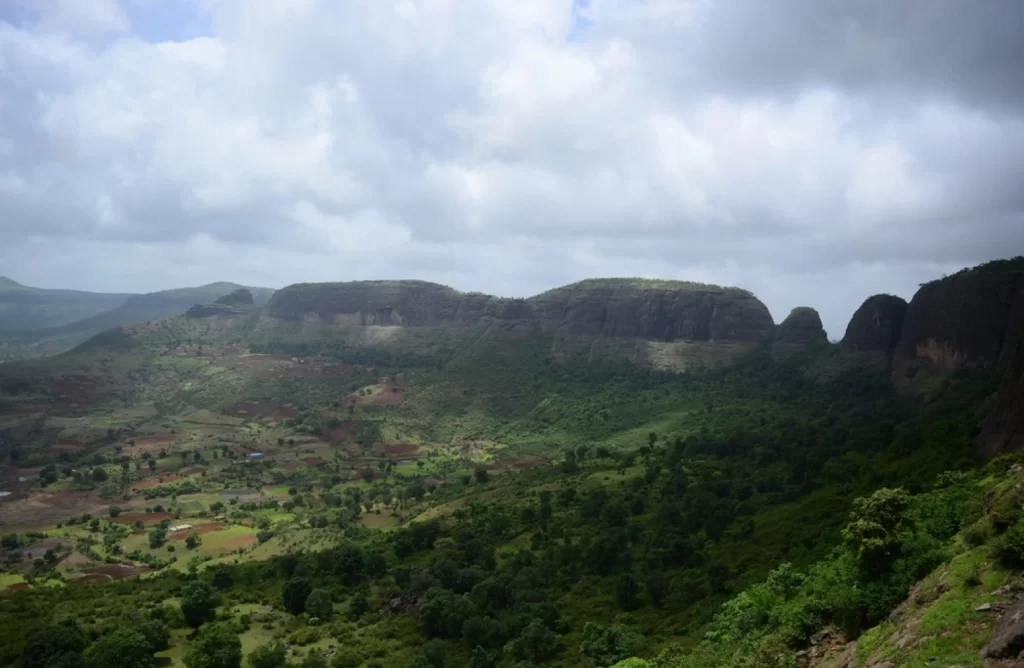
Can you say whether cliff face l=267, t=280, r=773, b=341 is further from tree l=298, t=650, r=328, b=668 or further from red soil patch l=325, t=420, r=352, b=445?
tree l=298, t=650, r=328, b=668

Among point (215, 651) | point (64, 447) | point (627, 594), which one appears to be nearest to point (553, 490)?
point (627, 594)

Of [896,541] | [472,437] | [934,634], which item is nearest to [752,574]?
[896,541]

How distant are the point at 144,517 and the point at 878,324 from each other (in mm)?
114961

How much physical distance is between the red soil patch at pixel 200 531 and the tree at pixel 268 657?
42.3 meters

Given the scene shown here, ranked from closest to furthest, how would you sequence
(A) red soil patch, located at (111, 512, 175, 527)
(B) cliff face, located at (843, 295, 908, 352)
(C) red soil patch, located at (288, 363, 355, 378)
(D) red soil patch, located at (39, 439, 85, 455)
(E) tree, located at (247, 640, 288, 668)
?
(E) tree, located at (247, 640, 288, 668) → (A) red soil patch, located at (111, 512, 175, 527) → (B) cliff face, located at (843, 295, 908, 352) → (D) red soil patch, located at (39, 439, 85, 455) → (C) red soil patch, located at (288, 363, 355, 378)

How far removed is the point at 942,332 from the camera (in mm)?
83062

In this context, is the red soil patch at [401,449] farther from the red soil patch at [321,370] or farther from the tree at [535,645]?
the tree at [535,645]

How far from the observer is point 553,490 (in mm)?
69250

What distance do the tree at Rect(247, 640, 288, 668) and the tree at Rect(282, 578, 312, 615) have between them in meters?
7.41

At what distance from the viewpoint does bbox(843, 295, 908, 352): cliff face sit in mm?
102125

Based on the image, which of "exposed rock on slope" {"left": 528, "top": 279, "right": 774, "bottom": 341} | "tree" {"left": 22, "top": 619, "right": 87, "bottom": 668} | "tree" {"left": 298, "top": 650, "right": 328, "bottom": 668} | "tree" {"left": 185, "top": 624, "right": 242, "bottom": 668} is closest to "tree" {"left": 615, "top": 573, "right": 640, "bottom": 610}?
"tree" {"left": 298, "top": 650, "right": 328, "bottom": 668}

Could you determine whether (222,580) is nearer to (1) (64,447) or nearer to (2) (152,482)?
(2) (152,482)

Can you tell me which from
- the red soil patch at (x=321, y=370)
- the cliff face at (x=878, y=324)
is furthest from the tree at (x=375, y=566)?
the red soil patch at (x=321, y=370)

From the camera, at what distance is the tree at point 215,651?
35469mm
